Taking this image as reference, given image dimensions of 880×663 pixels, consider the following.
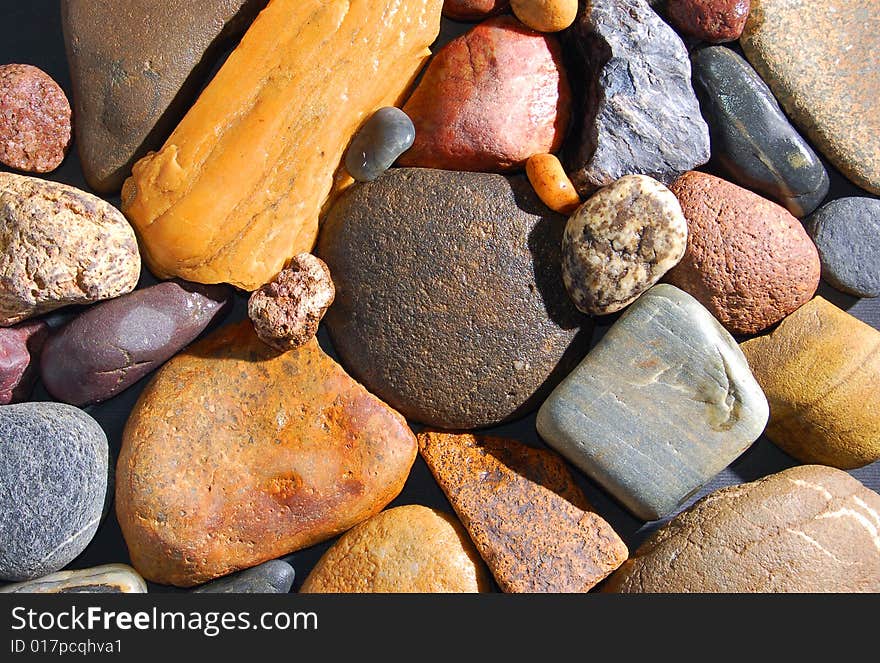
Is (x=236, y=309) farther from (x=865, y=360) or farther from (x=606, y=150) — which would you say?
(x=865, y=360)

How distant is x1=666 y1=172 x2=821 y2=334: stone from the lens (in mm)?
1924

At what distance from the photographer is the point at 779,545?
1809 mm

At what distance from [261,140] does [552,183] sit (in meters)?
0.70

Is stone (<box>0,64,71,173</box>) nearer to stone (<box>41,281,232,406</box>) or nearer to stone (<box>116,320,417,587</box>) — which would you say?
stone (<box>41,281,232,406</box>)

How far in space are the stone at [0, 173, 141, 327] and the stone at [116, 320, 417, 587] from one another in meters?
0.29

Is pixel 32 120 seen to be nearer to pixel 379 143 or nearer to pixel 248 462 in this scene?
pixel 379 143

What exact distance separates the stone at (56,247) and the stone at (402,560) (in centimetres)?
85

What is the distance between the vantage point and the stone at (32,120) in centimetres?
195

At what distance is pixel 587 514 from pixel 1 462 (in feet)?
4.54

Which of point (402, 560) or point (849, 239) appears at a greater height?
point (849, 239)

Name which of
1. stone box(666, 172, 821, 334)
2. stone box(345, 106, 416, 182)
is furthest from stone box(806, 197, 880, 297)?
stone box(345, 106, 416, 182)

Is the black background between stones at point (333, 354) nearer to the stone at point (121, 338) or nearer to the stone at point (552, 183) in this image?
the stone at point (121, 338)

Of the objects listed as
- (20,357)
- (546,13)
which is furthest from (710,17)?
(20,357)

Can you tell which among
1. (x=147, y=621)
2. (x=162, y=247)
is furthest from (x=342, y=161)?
(x=147, y=621)
